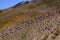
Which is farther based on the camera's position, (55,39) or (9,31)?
(9,31)

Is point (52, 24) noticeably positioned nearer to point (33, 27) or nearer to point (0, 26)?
point (33, 27)

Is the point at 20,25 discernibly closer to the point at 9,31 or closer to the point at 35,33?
the point at 9,31

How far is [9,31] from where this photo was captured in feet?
37.8

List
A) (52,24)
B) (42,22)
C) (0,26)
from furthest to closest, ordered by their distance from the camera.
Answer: (0,26), (42,22), (52,24)

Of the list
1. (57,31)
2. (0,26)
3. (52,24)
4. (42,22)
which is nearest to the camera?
(57,31)

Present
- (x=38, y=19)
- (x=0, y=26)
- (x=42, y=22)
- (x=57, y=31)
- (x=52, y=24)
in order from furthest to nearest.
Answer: (x=0, y=26) < (x=38, y=19) < (x=42, y=22) < (x=52, y=24) < (x=57, y=31)

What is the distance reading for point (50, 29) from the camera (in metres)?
9.95

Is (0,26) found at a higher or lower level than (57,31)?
lower

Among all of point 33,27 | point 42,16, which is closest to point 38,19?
point 42,16

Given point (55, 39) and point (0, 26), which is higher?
point (55, 39)

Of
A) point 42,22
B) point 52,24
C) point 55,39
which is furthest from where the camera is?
point 42,22

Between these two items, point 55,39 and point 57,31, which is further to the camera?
point 57,31

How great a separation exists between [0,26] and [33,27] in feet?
10.3

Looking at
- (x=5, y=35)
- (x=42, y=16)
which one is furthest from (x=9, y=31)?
(x=42, y=16)
